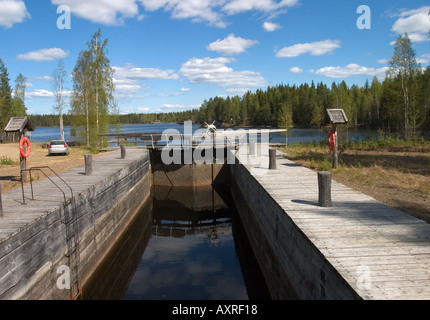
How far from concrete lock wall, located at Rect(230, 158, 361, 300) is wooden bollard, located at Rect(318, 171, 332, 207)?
0.97 meters

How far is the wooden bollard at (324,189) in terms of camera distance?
684cm

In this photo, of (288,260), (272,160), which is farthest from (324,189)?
(272,160)

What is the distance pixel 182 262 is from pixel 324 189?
5.39 metres

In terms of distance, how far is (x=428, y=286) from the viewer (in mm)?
3736

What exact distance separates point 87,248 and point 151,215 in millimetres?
7429

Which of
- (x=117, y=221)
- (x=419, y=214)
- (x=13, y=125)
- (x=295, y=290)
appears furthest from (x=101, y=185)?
(x=419, y=214)

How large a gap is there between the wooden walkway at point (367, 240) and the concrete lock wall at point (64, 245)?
4896 mm

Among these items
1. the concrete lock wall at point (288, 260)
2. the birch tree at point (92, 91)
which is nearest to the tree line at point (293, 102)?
the birch tree at point (92, 91)

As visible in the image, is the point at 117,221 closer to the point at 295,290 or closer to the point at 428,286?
the point at 295,290

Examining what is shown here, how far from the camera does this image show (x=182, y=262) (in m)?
10.3

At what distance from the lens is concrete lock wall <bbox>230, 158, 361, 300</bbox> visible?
4336 mm

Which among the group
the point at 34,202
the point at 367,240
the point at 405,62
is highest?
the point at 405,62

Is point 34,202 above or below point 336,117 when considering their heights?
below

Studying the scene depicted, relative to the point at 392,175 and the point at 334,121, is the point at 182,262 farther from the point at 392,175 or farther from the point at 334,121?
the point at 392,175
